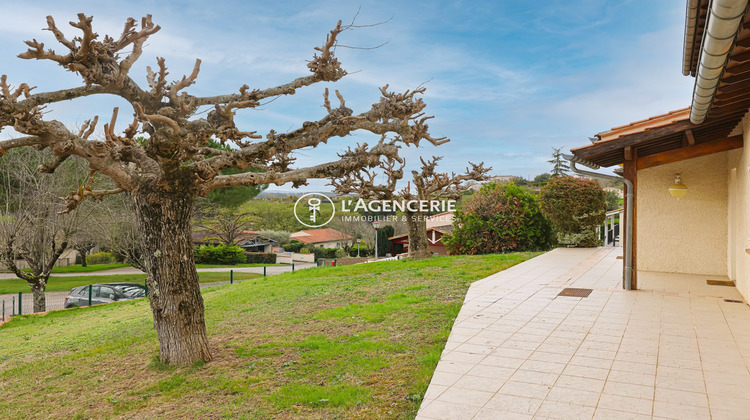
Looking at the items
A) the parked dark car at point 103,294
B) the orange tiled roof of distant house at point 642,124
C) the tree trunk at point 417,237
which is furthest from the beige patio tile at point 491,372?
the parked dark car at point 103,294

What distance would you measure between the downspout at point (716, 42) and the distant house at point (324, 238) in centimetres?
4160

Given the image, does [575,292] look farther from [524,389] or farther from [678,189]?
[524,389]

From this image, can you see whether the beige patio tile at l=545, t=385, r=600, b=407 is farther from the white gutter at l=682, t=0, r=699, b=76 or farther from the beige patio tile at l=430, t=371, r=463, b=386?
the white gutter at l=682, t=0, r=699, b=76

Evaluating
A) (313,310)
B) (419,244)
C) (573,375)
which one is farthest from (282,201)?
(573,375)

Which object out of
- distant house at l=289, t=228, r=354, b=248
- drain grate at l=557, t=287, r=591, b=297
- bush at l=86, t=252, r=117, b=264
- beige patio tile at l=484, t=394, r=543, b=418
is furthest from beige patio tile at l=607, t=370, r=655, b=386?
distant house at l=289, t=228, r=354, b=248

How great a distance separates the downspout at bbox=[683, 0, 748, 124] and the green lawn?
79.8 feet

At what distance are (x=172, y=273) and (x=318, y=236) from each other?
4337cm

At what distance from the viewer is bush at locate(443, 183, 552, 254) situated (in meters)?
17.4

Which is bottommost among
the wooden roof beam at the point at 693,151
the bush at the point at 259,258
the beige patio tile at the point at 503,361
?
the bush at the point at 259,258

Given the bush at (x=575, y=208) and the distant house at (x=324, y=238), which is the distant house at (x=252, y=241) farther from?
the bush at (x=575, y=208)

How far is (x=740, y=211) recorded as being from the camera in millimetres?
7668

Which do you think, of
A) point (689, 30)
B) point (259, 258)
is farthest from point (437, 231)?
point (689, 30)

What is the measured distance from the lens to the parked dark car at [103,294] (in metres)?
15.5

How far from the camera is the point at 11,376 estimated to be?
20.7ft
